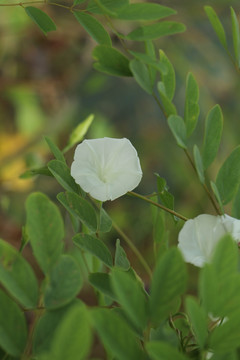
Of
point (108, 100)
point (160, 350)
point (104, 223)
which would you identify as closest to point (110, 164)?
point (104, 223)

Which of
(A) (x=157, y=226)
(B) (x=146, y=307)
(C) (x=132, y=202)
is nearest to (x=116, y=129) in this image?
(C) (x=132, y=202)

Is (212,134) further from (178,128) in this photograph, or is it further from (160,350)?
(160,350)

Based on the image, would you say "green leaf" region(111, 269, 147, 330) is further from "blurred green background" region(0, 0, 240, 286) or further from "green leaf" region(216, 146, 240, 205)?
"blurred green background" region(0, 0, 240, 286)

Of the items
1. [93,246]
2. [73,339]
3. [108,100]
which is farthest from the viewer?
[108,100]

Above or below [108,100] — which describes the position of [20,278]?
above

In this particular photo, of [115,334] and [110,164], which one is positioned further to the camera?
[110,164]

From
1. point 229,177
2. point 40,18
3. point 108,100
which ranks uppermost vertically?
point 40,18

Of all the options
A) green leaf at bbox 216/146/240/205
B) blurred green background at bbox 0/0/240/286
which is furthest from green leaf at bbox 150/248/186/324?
blurred green background at bbox 0/0/240/286
